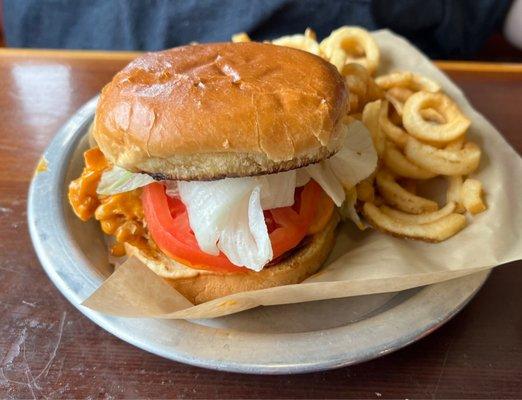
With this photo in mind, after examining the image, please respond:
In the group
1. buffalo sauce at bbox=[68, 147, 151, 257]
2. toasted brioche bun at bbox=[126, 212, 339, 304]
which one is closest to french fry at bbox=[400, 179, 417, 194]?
toasted brioche bun at bbox=[126, 212, 339, 304]

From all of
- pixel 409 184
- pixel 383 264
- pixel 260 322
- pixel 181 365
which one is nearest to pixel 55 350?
pixel 181 365

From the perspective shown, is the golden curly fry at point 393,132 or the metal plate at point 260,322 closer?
the metal plate at point 260,322

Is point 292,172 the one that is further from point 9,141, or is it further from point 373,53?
point 9,141

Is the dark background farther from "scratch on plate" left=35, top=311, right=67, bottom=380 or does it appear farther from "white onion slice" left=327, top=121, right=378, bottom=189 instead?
"scratch on plate" left=35, top=311, right=67, bottom=380

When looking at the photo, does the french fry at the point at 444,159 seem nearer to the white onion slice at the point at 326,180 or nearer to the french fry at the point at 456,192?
the french fry at the point at 456,192

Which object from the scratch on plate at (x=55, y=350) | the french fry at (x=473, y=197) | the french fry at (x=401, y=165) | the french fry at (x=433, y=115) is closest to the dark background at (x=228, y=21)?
the french fry at (x=433, y=115)
